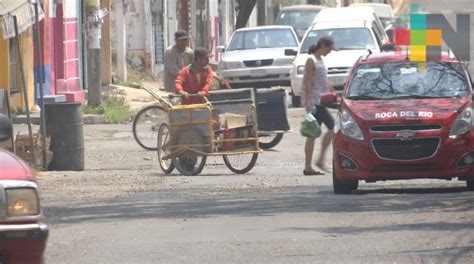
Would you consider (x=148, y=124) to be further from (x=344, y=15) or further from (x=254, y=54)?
(x=344, y=15)

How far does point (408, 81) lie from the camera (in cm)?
1486

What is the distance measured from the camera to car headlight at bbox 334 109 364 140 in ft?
45.6

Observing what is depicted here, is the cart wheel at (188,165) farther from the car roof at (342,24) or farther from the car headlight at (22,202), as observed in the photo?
the car roof at (342,24)

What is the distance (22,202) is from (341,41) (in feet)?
79.5

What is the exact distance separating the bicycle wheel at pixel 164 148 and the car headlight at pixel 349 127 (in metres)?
Answer: 3.65

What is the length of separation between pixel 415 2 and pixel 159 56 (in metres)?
20.1

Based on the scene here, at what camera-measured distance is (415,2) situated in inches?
820

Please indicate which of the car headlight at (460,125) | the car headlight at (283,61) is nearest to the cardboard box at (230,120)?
the car headlight at (460,125)

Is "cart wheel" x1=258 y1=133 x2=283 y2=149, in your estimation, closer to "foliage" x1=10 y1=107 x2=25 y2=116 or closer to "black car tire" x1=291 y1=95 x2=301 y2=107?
"foliage" x1=10 y1=107 x2=25 y2=116

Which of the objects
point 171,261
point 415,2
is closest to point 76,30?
point 415,2

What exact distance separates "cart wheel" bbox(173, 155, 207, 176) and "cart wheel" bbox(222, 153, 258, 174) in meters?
0.37

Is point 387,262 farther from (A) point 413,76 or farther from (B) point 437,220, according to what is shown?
(A) point 413,76

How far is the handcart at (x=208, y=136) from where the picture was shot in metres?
16.9

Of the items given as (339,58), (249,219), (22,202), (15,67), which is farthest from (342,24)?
(22,202)
